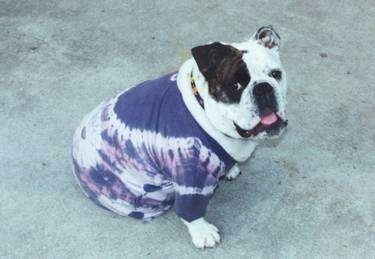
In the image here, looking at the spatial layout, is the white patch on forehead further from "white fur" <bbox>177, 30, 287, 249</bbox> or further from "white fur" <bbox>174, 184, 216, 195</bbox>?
"white fur" <bbox>174, 184, 216, 195</bbox>

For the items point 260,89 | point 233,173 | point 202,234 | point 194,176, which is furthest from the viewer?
point 233,173

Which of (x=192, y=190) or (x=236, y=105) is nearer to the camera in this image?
(x=236, y=105)

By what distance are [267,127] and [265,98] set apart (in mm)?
133

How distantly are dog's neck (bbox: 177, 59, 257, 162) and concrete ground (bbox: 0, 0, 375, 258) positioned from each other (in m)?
0.57

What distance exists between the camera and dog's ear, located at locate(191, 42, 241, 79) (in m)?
2.42

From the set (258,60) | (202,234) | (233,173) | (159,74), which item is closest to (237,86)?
(258,60)

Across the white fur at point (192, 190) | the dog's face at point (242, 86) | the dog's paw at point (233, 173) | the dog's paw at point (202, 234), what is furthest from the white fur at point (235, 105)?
the dog's paw at point (233, 173)

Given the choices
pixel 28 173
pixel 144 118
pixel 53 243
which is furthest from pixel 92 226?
pixel 144 118

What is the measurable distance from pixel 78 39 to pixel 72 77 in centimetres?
37

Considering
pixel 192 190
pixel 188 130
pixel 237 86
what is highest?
pixel 237 86

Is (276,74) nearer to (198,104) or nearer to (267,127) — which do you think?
(267,127)

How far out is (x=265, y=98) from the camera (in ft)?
7.97

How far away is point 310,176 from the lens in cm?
327

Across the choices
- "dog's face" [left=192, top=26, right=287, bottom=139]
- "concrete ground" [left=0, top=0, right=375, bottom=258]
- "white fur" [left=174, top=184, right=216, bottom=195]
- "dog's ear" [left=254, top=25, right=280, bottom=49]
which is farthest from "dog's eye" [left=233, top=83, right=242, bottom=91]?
"concrete ground" [left=0, top=0, right=375, bottom=258]
